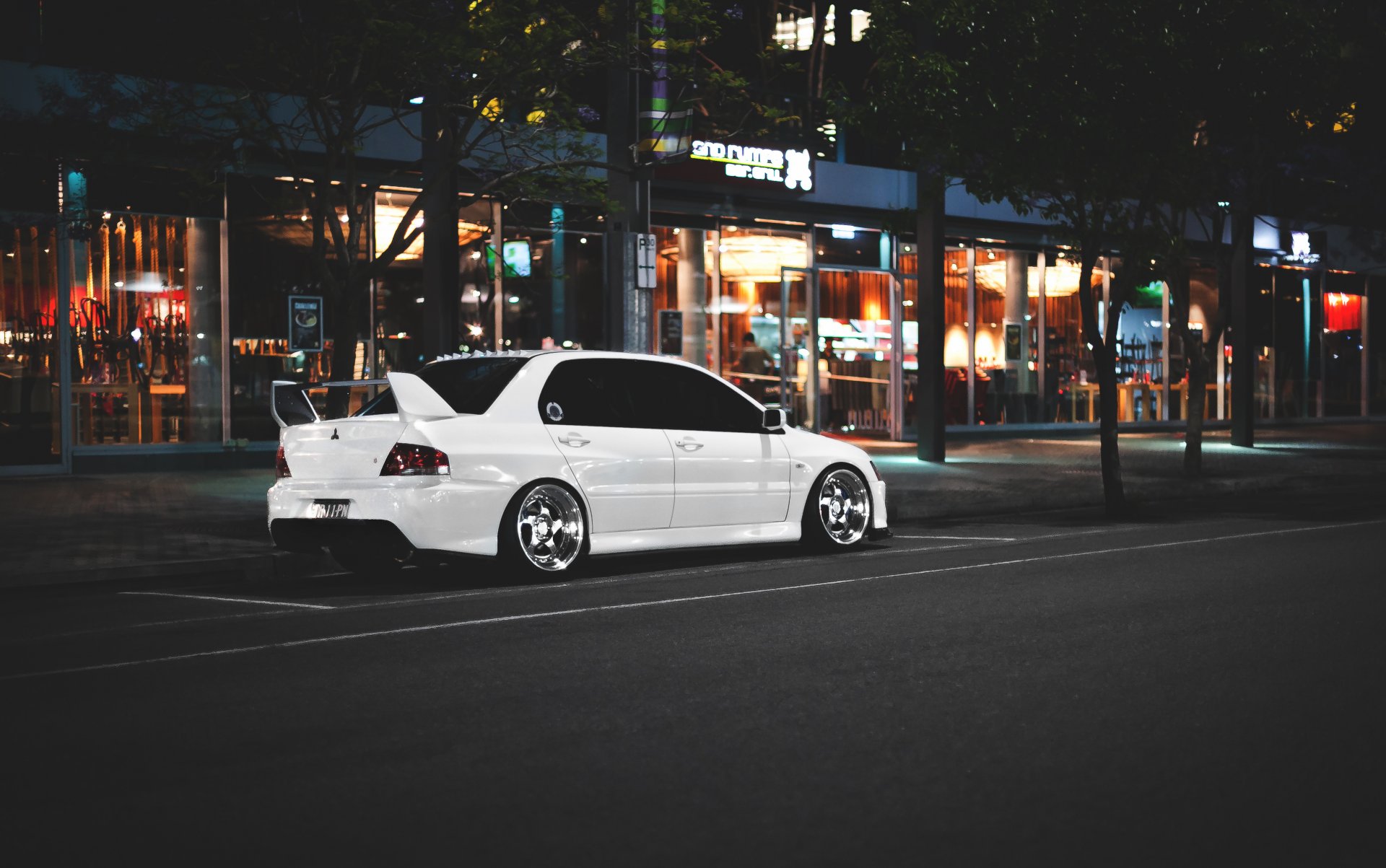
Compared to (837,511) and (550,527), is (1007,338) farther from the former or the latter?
(550,527)

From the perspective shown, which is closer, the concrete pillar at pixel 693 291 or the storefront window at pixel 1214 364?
the concrete pillar at pixel 693 291

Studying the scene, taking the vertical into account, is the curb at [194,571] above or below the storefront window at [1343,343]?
below

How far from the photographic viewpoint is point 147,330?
792 inches

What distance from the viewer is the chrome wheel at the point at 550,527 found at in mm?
10305

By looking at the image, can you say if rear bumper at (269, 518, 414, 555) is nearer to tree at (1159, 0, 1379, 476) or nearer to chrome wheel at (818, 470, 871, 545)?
chrome wheel at (818, 470, 871, 545)

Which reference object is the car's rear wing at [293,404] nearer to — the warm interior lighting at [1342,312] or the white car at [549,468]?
the white car at [549,468]

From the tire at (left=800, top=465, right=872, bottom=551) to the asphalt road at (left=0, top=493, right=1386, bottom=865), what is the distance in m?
1.94

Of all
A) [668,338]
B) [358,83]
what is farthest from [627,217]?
[668,338]

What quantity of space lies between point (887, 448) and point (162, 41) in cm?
1457

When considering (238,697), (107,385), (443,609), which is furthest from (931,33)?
(238,697)

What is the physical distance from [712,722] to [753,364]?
2043 centimetres

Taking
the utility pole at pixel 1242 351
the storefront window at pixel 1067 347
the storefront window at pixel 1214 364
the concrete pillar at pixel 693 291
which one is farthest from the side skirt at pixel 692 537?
the storefront window at pixel 1214 364

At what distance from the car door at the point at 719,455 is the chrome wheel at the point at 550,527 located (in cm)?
88

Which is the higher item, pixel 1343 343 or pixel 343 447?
pixel 1343 343
